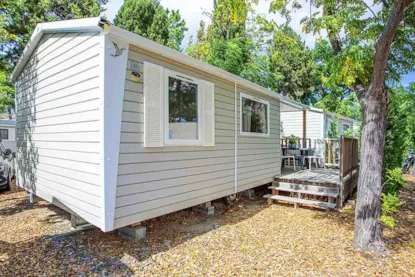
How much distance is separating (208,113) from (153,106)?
1.34 metres

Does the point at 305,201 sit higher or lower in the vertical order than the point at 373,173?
lower

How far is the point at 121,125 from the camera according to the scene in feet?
A: 11.4

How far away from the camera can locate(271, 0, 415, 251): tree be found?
3.70 m

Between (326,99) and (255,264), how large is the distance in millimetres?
18433

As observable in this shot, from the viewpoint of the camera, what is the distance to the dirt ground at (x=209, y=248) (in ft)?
10.7

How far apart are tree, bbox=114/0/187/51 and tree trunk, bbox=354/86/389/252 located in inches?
577

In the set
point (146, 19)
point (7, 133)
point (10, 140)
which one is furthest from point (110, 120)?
point (7, 133)

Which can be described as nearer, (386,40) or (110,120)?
(110,120)

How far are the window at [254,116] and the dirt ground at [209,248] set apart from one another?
2.02m

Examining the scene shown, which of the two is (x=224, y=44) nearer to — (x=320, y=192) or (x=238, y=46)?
(x=238, y=46)

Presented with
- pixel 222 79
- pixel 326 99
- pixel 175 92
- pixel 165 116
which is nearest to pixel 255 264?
pixel 165 116

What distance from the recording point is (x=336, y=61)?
4.01m

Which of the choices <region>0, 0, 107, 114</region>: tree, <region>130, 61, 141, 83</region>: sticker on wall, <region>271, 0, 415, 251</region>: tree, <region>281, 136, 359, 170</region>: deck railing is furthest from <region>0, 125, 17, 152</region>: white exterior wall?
<region>271, 0, 415, 251</region>: tree

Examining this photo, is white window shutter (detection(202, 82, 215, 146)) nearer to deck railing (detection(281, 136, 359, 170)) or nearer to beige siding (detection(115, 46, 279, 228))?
beige siding (detection(115, 46, 279, 228))
